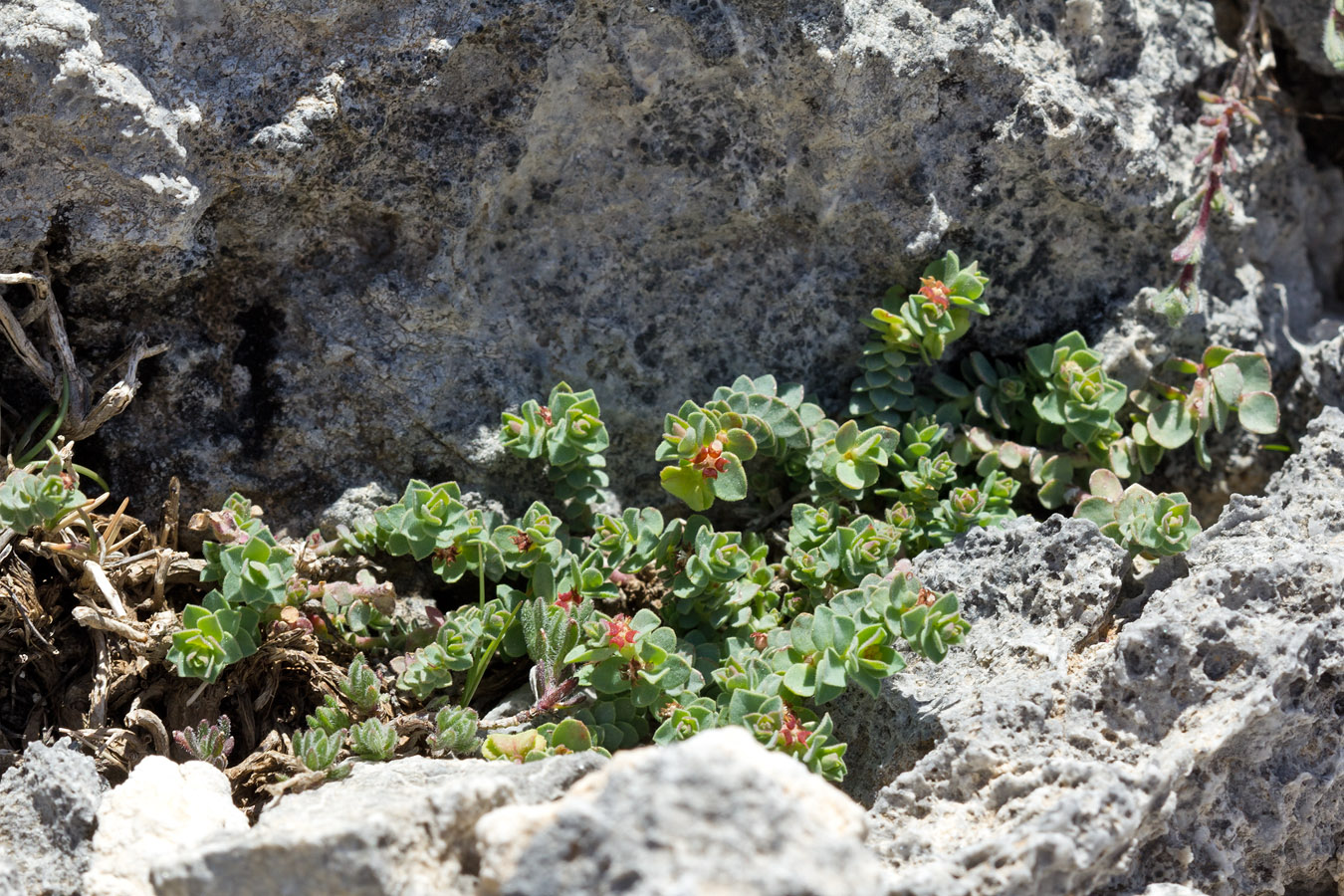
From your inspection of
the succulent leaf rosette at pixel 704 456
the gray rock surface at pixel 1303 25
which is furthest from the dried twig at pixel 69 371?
the gray rock surface at pixel 1303 25

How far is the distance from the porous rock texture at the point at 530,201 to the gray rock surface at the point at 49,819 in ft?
2.74

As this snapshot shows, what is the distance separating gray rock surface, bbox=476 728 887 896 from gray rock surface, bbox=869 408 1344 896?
472mm

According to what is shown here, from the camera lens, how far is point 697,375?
3.37 metres

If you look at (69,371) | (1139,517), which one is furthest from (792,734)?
(69,371)

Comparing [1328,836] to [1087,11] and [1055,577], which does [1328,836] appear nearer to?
[1055,577]

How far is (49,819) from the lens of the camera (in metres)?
2.43

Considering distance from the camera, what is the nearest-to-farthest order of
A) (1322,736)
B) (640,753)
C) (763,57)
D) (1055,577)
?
1. (640,753)
2. (1322,736)
3. (1055,577)
4. (763,57)

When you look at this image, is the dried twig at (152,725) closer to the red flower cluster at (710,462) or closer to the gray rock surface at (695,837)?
the gray rock surface at (695,837)

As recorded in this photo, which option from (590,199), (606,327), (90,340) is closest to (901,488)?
(606,327)

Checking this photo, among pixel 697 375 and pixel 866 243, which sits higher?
pixel 866 243

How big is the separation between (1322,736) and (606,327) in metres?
2.06

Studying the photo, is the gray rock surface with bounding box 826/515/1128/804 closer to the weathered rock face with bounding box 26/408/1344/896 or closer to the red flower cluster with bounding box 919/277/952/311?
the weathered rock face with bounding box 26/408/1344/896

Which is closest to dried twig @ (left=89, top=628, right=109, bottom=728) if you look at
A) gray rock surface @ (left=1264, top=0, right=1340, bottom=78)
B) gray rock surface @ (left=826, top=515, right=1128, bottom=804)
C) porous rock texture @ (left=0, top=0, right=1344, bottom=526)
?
porous rock texture @ (left=0, top=0, right=1344, bottom=526)

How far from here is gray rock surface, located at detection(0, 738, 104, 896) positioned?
2.37 meters
